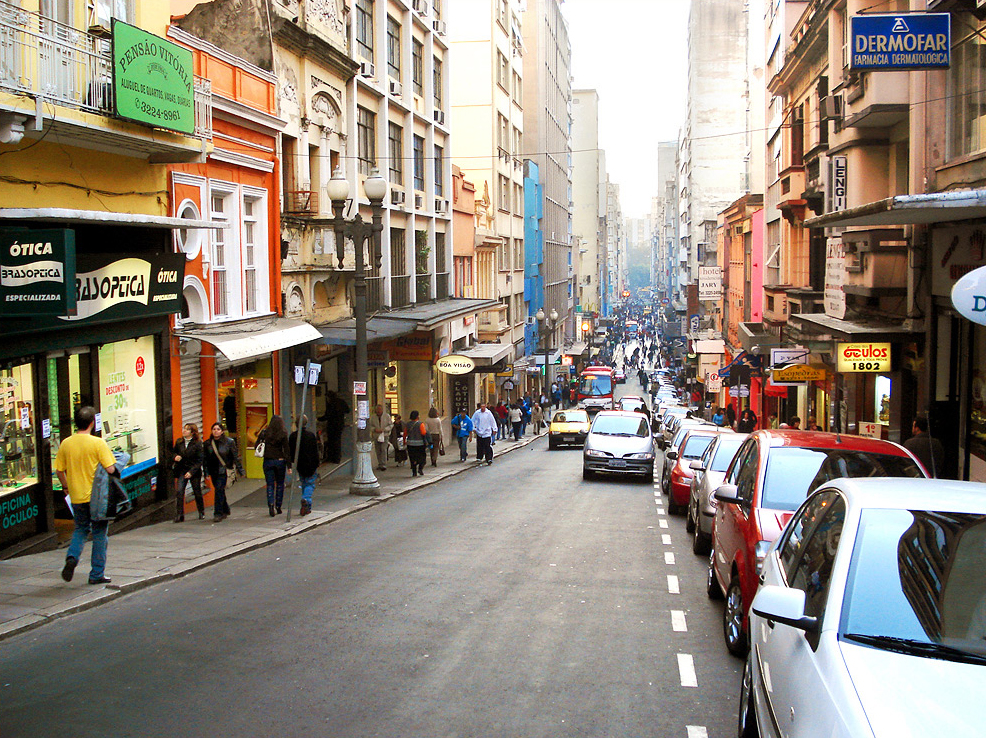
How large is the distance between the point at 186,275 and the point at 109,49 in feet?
14.7

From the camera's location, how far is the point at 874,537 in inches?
187

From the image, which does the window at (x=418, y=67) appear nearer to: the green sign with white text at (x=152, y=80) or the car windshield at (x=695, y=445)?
the car windshield at (x=695, y=445)

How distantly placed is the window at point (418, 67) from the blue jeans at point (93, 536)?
24.1 meters

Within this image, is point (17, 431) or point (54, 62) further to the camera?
point (17, 431)

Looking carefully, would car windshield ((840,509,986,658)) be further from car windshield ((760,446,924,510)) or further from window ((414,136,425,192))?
window ((414,136,425,192))

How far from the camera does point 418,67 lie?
32.7m

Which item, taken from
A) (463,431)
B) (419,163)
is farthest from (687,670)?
(419,163)

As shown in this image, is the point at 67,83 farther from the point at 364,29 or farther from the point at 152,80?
the point at 364,29

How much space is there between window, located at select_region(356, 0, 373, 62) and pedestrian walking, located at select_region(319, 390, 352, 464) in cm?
952

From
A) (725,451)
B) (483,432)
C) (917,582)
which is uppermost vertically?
(917,582)

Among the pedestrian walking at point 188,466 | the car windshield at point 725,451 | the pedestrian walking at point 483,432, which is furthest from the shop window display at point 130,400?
the pedestrian walking at point 483,432

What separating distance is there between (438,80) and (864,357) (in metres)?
22.1

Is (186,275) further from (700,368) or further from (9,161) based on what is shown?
(700,368)

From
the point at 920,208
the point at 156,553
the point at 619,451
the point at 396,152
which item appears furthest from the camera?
the point at 396,152
